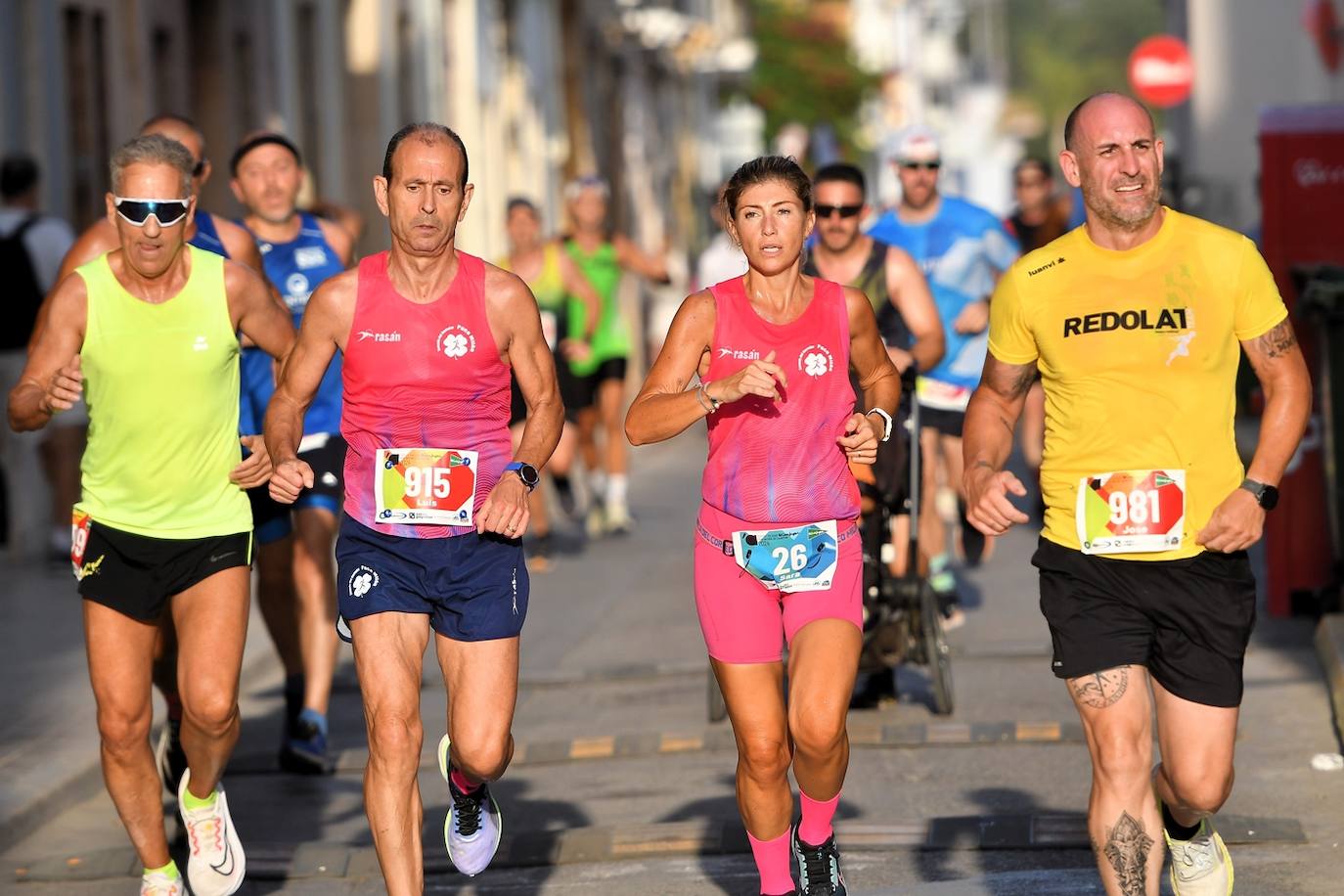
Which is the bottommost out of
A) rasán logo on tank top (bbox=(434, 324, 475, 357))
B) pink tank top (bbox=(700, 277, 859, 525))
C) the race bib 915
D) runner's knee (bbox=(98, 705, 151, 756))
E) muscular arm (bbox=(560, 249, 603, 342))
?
runner's knee (bbox=(98, 705, 151, 756))

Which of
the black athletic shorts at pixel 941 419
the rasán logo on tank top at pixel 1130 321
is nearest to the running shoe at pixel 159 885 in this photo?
the rasán logo on tank top at pixel 1130 321

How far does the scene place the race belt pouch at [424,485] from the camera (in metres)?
6.16

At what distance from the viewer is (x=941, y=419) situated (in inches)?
436

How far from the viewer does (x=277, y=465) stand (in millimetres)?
6219

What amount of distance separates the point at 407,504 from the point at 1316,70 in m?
21.9

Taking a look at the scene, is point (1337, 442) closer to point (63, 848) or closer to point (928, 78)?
point (63, 848)

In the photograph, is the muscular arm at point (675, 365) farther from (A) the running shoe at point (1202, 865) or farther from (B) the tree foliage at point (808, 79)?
(B) the tree foliage at point (808, 79)

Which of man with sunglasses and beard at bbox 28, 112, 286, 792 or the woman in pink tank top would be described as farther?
man with sunglasses and beard at bbox 28, 112, 286, 792

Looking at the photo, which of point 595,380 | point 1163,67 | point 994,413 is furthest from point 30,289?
point 1163,67

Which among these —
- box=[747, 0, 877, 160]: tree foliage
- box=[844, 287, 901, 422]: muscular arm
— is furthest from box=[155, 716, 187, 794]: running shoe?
box=[747, 0, 877, 160]: tree foliage

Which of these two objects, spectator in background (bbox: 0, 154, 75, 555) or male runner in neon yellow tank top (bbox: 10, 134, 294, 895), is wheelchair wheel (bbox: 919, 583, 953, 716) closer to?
male runner in neon yellow tank top (bbox: 10, 134, 294, 895)

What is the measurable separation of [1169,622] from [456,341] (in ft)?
6.16

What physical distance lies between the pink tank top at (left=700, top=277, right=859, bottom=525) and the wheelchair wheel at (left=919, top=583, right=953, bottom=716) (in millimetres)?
3095

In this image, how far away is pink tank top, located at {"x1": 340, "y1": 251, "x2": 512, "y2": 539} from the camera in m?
6.17
